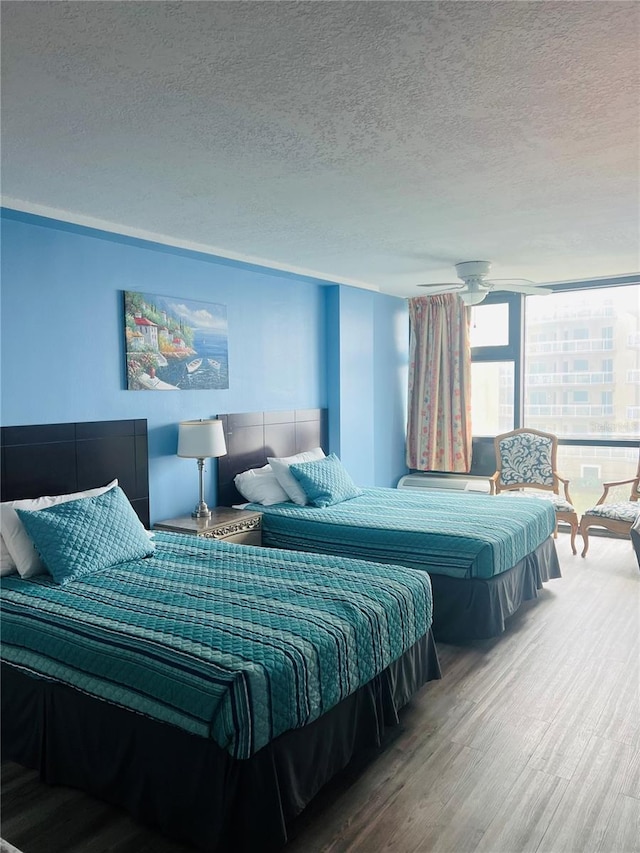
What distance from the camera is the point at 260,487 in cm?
472

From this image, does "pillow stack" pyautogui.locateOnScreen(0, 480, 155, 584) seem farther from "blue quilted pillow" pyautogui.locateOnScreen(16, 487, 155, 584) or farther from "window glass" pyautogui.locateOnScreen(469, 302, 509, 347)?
"window glass" pyautogui.locateOnScreen(469, 302, 509, 347)

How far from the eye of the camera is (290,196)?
319 centimetres

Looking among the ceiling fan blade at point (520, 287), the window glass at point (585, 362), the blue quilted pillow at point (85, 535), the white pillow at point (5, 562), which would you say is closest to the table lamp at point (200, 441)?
the blue quilted pillow at point (85, 535)

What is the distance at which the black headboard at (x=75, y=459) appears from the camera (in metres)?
3.36

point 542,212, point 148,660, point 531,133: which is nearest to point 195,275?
point 542,212

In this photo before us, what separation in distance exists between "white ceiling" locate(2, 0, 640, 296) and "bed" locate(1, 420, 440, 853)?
5.51ft

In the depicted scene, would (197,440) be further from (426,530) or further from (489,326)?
(489,326)

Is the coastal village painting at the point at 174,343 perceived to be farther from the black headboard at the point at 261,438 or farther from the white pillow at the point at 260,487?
the white pillow at the point at 260,487

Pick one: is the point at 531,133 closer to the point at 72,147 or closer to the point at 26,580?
the point at 72,147

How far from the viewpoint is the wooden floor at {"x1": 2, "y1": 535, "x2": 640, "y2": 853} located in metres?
2.07

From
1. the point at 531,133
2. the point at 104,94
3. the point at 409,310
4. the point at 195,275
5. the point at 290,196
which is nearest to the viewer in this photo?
the point at 104,94

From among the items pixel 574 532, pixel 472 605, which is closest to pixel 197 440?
pixel 472 605

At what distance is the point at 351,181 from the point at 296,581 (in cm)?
186

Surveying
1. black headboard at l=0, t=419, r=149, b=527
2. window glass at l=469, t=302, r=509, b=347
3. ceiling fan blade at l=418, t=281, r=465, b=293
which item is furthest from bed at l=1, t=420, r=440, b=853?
window glass at l=469, t=302, r=509, b=347
